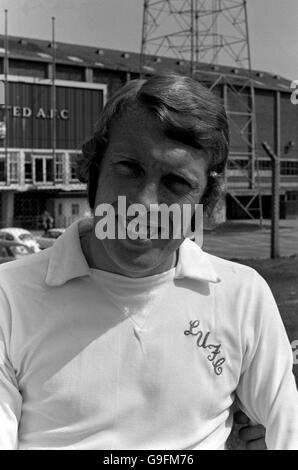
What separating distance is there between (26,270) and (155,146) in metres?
0.19

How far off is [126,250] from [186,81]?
0.18 meters

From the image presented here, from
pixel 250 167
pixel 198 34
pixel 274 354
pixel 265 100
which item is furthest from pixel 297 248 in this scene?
pixel 265 100

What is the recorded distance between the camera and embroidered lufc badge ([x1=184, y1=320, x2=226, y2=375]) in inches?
24.9

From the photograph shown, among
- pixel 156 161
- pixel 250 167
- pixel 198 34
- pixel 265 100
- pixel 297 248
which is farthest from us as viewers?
pixel 265 100

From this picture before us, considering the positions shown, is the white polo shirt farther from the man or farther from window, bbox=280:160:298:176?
window, bbox=280:160:298:176

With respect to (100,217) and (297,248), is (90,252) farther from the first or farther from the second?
(297,248)

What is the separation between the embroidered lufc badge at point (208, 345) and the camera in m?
0.63

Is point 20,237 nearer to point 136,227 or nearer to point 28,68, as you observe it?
point 28,68

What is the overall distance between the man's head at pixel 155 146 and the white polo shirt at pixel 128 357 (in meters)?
0.05

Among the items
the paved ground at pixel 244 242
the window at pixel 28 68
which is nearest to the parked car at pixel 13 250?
the paved ground at pixel 244 242

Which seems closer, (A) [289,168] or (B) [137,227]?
(B) [137,227]

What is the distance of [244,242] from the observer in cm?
279

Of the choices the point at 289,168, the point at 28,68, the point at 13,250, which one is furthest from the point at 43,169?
the point at 289,168
